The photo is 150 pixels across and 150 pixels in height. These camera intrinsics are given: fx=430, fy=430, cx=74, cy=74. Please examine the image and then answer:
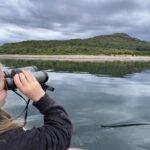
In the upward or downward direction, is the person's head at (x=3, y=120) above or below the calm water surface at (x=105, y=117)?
above

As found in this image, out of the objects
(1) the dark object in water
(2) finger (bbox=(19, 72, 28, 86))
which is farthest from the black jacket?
(1) the dark object in water

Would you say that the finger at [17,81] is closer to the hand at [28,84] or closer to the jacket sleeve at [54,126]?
the hand at [28,84]

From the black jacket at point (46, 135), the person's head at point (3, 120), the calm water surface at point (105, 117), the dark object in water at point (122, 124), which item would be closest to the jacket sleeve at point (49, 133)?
the black jacket at point (46, 135)

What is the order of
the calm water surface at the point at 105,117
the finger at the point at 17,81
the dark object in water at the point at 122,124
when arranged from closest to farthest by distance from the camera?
the finger at the point at 17,81 < the calm water surface at the point at 105,117 < the dark object in water at the point at 122,124

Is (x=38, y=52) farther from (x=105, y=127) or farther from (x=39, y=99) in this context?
(x=39, y=99)

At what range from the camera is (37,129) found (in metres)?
2.93

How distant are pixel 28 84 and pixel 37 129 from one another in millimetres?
331

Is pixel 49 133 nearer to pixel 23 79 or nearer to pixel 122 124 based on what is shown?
pixel 23 79

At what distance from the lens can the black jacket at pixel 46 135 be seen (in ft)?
9.37

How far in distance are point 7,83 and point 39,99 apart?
0.81 feet

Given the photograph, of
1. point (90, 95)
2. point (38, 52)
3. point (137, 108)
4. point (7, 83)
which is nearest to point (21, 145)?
point (7, 83)

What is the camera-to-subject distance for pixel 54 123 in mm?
2895

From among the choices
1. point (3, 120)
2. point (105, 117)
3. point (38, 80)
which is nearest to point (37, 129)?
point (3, 120)

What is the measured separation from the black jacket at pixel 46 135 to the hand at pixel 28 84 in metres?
0.07
